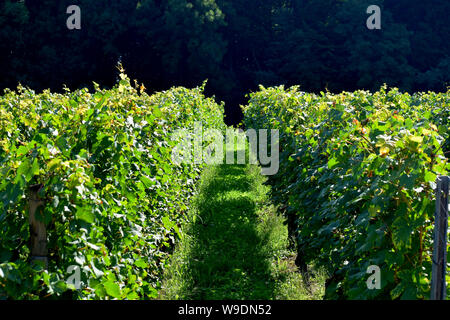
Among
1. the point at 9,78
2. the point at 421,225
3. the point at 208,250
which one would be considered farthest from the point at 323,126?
the point at 9,78

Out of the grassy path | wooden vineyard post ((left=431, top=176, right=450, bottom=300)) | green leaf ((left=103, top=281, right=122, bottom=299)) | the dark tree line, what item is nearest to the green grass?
the grassy path

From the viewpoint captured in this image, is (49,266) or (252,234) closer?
(49,266)

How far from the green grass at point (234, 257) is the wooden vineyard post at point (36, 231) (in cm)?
241

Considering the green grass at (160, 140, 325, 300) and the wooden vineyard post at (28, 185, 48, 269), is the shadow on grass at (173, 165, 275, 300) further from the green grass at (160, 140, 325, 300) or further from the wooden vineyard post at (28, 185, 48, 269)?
the wooden vineyard post at (28, 185, 48, 269)

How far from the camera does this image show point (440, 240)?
2.11m

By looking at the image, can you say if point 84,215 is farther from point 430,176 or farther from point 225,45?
point 225,45

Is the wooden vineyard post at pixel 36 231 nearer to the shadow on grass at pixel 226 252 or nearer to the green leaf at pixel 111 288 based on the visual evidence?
the green leaf at pixel 111 288

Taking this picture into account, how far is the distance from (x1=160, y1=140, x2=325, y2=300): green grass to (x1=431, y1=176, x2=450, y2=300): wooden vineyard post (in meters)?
2.40

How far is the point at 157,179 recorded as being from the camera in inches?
174

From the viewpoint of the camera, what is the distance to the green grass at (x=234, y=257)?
4.73 m

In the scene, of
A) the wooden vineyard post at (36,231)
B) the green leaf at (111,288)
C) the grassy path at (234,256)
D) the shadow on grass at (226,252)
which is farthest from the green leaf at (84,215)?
the shadow on grass at (226,252)

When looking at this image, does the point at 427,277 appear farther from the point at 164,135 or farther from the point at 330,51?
the point at 330,51

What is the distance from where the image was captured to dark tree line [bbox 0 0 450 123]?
33.6 m

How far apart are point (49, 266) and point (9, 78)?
33590 mm
